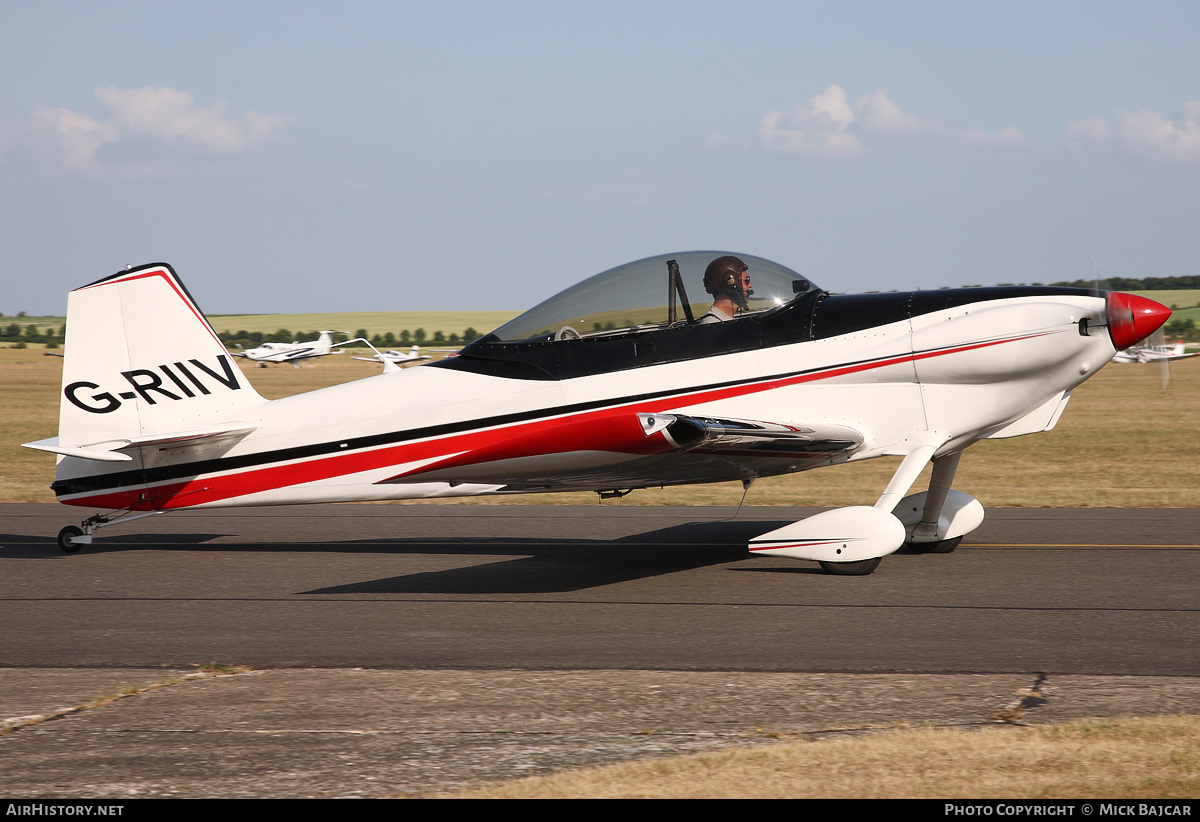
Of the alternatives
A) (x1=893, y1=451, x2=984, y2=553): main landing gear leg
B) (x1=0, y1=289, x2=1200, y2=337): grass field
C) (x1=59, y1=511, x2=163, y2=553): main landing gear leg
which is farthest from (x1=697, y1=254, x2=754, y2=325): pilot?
(x1=0, y1=289, x2=1200, y2=337): grass field

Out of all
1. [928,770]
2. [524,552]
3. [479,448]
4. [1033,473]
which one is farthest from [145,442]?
[1033,473]

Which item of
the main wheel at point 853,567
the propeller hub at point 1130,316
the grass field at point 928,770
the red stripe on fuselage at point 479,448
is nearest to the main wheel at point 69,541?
the red stripe on fuselage at point 479,448

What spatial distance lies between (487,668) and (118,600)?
344cm

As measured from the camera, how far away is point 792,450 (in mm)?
7816

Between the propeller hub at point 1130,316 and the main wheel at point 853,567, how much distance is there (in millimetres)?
2420

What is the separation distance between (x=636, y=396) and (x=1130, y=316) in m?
3.69

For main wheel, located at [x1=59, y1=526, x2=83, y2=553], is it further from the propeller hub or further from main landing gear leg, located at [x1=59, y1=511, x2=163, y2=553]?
Result: the propeller hub

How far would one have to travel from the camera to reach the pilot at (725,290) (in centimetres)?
822

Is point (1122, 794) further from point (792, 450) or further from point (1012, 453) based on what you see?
point (1012, 453)

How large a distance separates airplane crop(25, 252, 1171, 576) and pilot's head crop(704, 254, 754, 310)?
2cm

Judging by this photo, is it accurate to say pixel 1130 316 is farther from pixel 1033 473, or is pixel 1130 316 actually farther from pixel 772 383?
pixel 1033 473

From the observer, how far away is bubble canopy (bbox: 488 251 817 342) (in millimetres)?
8234
